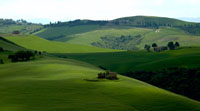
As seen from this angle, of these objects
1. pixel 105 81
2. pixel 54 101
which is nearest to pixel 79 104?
pixel 54 101

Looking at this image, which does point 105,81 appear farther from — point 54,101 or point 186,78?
point 186,78

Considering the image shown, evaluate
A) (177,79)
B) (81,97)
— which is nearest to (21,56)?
(177,79)

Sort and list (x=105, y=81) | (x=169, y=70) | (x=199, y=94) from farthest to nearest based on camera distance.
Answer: (x=169, y=70), (x=199, y=94), (x=105, y=81)

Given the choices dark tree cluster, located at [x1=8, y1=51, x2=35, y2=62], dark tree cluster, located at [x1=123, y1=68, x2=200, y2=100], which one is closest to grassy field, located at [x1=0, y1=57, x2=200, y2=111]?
dark tree cluster, located at [x1=123, y1=68, x2=200, y2=100]

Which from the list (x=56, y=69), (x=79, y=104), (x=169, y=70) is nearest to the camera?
(x=79, y=104)

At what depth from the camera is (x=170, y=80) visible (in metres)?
150

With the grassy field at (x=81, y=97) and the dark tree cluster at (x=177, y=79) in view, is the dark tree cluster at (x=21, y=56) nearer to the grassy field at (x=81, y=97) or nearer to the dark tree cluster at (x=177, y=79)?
the dark tree cluster at (x=177, y=79)

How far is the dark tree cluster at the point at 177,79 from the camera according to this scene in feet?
438

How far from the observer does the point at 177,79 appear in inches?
5842

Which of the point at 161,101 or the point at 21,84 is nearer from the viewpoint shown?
the point at 161,101

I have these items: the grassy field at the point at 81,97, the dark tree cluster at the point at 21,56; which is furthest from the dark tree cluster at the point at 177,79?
the grassy field at the point at 81,97

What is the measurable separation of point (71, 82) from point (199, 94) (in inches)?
2616

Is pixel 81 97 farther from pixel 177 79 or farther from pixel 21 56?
pixel 21 56

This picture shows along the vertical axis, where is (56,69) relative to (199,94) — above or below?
above
